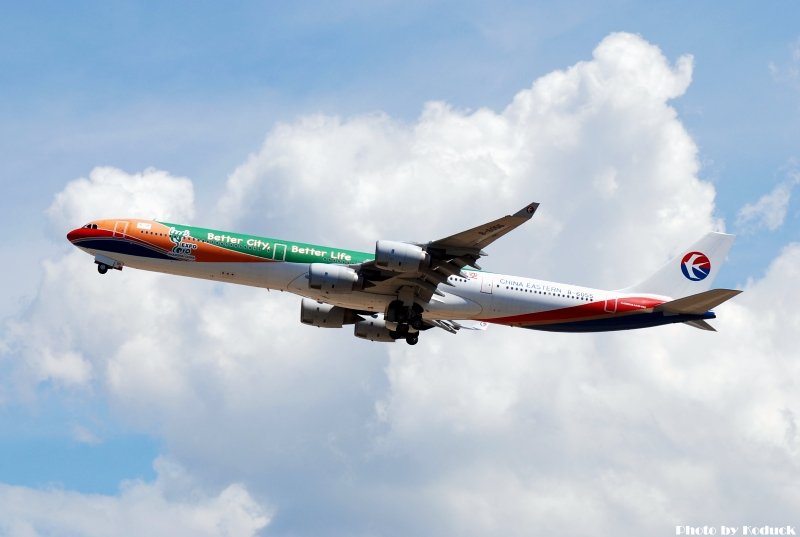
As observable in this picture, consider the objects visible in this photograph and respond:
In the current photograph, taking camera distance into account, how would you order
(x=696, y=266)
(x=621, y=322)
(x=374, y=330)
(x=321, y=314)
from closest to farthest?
(x=621, y=322) → (x=321, y=314) → (x=374, y=330) → (x=696, y=266)

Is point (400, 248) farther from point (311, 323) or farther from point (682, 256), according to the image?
point (682, 256)

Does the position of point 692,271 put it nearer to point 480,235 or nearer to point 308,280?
point 480,235

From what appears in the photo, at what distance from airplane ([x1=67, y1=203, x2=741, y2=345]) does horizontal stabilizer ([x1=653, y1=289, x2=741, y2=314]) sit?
6 centimetres

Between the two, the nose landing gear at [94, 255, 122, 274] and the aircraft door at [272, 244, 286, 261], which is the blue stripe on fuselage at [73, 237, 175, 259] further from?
the aircraft door at [272, 244, 286, 261]

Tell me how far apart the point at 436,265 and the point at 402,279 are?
2121mm

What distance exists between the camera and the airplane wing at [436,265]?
62.6m

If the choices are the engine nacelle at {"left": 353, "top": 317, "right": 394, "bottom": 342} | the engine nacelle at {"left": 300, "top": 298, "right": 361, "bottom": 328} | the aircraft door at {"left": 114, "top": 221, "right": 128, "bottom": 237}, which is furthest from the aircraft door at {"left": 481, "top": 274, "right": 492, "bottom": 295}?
the aircraft door at {"left": 114, "top": 221, "right": 128, "bottom": 237}

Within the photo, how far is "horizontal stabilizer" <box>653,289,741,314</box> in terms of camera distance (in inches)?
2672

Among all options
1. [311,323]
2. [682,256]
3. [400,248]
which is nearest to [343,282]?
[400,248]

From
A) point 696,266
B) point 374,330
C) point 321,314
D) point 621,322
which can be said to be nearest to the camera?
point 621,322

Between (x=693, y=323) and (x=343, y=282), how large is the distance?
70.1ft

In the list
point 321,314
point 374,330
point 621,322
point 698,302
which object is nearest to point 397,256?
point 321,314

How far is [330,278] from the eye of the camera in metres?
64.6

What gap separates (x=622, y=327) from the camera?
72562 mm
